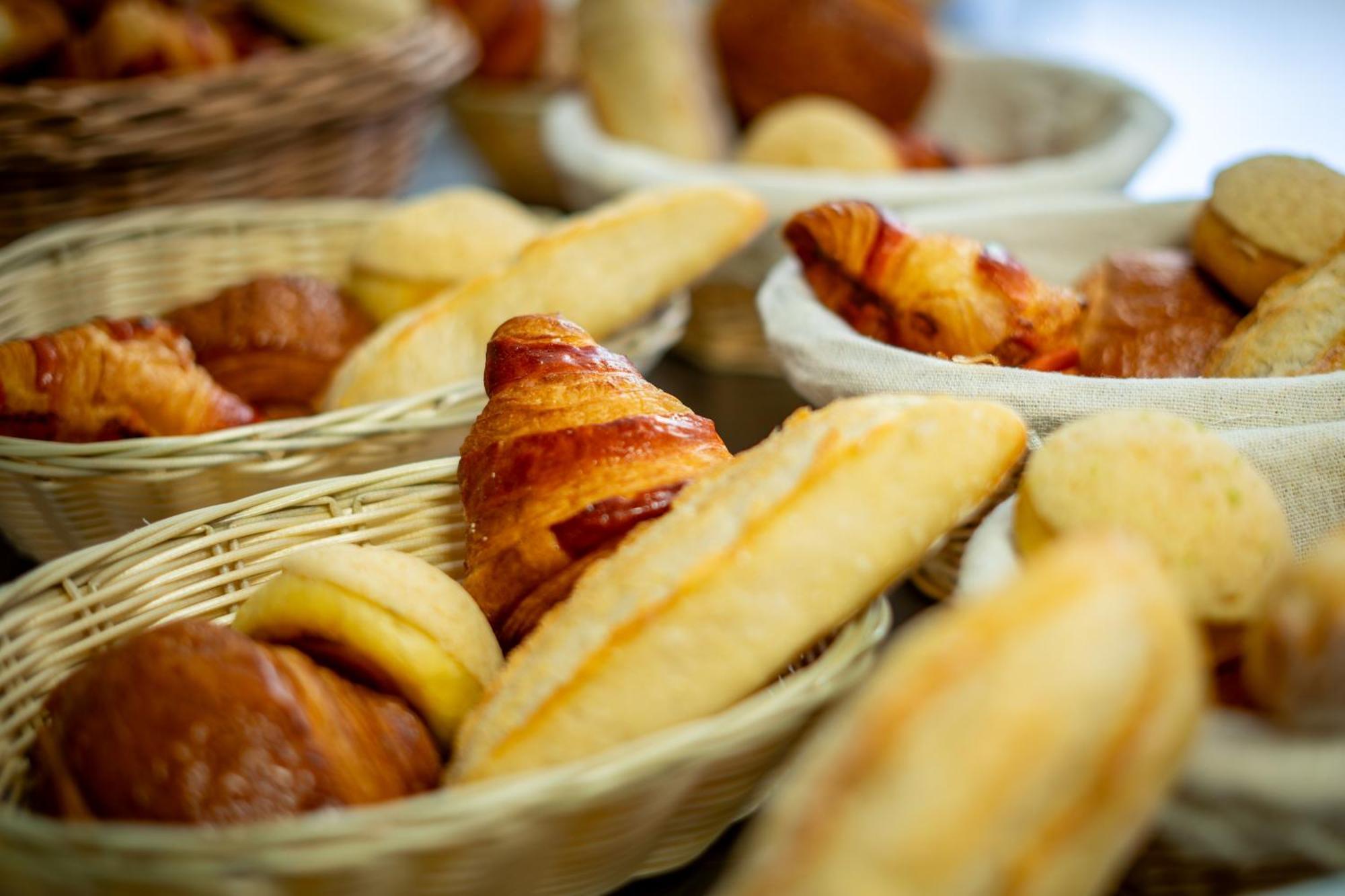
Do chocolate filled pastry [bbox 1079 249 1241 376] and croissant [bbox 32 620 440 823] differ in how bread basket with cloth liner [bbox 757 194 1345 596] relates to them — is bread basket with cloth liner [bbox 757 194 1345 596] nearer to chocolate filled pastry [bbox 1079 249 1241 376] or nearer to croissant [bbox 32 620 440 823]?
chocolate filled pastry [bbox 1079 249 1241 376]

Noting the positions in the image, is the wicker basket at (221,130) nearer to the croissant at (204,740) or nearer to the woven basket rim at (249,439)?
the woven basket rim at (249,439)

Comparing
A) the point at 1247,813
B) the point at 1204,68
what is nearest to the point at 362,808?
the point at 1247,813

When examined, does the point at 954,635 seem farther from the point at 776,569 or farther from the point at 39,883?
the point at 39,883

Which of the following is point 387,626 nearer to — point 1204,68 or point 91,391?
point 91,391

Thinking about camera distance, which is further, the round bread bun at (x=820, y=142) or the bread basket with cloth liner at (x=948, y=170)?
the round bread bun at (x=820, y=142)

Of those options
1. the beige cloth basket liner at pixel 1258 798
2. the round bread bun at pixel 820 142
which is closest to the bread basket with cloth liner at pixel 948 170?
the round bread bun at pixel 820 142

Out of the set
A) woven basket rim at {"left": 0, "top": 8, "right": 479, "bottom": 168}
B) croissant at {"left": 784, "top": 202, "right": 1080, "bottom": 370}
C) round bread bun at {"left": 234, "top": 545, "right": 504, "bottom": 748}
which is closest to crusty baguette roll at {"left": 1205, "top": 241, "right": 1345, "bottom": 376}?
croissant at {"left": 784, "top": 202, "right": 1080, "bottom": 370}
